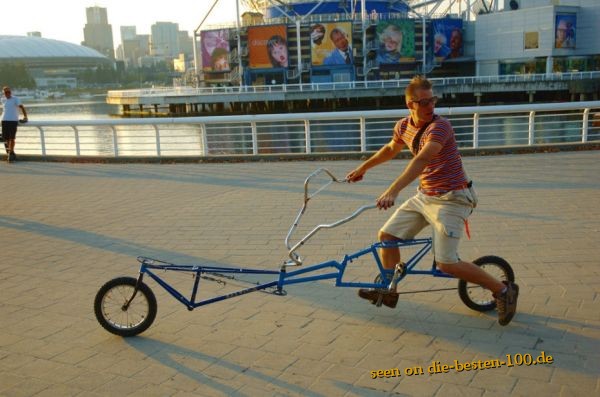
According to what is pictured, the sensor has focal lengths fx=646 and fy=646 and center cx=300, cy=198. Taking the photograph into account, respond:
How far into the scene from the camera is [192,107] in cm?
6894

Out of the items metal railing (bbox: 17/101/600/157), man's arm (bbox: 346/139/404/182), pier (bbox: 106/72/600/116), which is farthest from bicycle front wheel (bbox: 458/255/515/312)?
pier (bbox: 106/72/600/116)

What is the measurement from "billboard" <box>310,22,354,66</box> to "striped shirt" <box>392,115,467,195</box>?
68748 millimetres

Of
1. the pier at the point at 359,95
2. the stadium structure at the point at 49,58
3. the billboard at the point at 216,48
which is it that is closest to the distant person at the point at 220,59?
the billboard at the point at 216,48

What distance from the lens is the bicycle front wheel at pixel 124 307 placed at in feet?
15.5

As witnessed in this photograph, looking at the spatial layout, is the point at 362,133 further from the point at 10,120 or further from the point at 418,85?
the point at 418,85

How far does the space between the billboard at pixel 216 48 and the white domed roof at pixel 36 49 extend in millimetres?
97914

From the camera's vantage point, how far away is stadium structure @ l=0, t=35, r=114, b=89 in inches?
6097

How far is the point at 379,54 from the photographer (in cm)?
7244

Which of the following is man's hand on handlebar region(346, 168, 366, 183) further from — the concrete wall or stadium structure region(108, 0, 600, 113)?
the concrete wall

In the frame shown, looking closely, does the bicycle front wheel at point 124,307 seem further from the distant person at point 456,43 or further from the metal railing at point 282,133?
the distant person at point 456,43

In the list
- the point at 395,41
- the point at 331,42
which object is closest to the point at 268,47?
the point at 331,42

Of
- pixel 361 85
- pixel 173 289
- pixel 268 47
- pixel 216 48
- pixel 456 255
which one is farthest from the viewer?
pixel 216 48

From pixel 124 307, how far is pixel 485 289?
2715mm

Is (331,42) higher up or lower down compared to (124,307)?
higher up
